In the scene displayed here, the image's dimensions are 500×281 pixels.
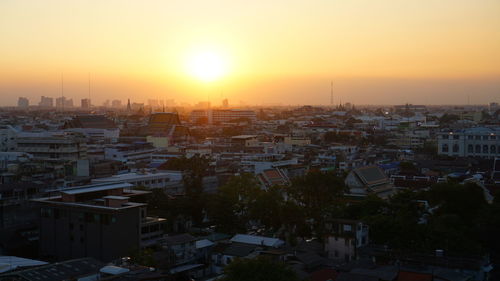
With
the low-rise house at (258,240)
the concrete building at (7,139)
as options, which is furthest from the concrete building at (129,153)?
the low-rise house at (258,240)

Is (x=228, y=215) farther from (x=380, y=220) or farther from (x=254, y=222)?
(x=380, y=220)

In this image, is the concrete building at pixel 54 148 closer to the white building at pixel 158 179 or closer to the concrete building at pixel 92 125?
the white building at pixel 158 179

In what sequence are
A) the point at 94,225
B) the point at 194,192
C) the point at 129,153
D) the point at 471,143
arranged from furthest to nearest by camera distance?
the point at 471,143, the point at 129,153, the point at 194,192, the point at 94,225

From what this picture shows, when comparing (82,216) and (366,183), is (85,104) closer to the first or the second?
(366,183)

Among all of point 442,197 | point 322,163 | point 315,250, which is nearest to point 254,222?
point 315,250

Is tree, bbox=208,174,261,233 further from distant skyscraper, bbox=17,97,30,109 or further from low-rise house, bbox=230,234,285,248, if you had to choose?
distant skyscraper, bbox=17,97,30,109

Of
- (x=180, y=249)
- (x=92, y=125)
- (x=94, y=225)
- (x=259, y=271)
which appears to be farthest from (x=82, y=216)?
(x=92, y=125)

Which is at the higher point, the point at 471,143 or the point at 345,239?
the point at 471,143
